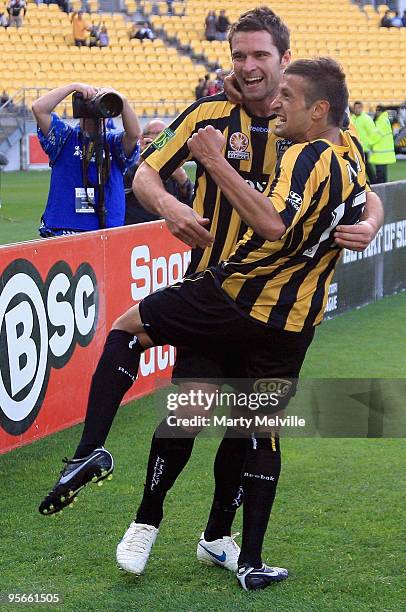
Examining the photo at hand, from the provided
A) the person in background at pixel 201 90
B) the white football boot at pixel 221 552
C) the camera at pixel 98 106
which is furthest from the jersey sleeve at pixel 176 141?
the person in background at pixel 201 90

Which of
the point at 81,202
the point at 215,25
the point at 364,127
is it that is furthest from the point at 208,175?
the point at 215,25

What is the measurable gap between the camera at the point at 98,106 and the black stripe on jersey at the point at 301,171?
3.18 metres

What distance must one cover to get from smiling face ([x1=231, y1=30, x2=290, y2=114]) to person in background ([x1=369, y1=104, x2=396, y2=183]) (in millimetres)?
16270

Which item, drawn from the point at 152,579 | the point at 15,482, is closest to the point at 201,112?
the point at 152,579

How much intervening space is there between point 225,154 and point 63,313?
2.27m

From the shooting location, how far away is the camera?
6.41 m

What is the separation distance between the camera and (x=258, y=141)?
383 centimetres

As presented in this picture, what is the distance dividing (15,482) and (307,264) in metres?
2.16

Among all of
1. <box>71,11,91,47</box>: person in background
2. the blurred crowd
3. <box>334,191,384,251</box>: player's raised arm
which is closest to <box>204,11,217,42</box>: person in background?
the blurred crowd

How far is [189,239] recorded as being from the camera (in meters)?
3.50

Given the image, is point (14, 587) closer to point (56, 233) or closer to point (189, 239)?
point (189, 239)

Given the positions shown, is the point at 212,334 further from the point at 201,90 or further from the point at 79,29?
the point at 79,29

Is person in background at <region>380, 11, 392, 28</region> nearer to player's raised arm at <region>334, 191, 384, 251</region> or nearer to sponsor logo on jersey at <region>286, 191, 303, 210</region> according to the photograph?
player's raised arm at <region>334, 191, 384, 251</region>

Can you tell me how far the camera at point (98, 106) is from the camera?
6410mm
